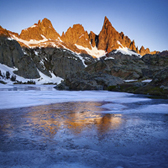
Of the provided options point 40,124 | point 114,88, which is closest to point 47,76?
point 114,88

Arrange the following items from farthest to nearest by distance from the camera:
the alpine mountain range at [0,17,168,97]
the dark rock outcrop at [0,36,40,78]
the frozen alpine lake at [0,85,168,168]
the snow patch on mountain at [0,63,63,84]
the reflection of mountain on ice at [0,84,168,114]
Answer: the dark rock outcrop at [0,36,40,78], the snow patch on mountain at [0,63,63,84], the alpine mountain range at [0,17,168,97], the reflection of mountain on ice at [0,84,168,114], the frozen alpine lake at [0,85,168,168]

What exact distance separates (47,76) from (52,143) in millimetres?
147984

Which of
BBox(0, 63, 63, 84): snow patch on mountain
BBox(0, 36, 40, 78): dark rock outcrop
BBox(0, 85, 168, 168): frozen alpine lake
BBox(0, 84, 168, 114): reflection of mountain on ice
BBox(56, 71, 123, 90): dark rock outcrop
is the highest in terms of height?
BBox(0, 36, 40, 78): dark rock outcrop

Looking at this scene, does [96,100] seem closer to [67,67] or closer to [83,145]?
[83,145]

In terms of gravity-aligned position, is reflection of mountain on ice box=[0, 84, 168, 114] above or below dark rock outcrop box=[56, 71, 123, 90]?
below

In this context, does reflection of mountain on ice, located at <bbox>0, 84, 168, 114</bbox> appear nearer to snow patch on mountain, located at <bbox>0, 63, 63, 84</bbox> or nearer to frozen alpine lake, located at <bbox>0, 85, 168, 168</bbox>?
frozen alpine lake, located at <bbox>0, 85, 168, 168</bbox>

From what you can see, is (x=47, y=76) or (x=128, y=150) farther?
(x=47, y=76)

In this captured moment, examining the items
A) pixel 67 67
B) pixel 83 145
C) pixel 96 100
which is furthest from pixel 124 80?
pixel 67 67

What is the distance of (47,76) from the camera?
5842 inches

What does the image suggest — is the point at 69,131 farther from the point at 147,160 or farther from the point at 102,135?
the point at 147,160

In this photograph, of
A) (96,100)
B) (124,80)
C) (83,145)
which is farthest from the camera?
(124,80)

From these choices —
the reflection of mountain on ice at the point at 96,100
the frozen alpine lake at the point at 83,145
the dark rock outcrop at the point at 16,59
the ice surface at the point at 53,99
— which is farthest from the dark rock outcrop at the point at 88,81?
the dark rock outcrop at the point at 16,59

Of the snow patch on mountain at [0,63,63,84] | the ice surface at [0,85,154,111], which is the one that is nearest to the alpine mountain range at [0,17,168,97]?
the snow patch on mountain at [0,63,63,84]

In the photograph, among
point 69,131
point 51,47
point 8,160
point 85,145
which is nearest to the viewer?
point 8,160
